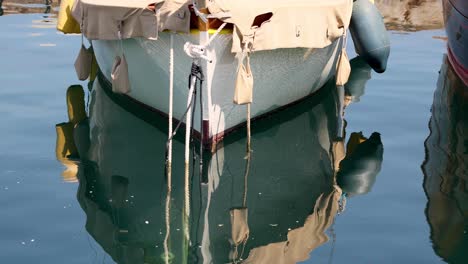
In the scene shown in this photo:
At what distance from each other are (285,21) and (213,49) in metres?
1.35

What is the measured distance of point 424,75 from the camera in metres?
18.2

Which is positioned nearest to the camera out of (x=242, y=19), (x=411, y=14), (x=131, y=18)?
(x=242, y=19)

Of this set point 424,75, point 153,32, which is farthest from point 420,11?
point 153,32

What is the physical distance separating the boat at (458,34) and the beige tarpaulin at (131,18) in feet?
22.2

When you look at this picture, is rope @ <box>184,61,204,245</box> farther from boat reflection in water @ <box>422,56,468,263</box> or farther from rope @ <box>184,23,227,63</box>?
boat reflection in water @ <box>422,56,468,263</box>

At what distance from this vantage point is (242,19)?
453 inches

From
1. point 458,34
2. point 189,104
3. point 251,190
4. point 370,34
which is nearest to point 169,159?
point 189,104

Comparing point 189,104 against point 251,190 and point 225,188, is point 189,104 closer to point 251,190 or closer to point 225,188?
point 225,188

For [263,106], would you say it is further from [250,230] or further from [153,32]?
[250,230]

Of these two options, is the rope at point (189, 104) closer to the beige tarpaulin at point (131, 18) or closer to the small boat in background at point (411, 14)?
the beige tarpaulin at point (131, 18)

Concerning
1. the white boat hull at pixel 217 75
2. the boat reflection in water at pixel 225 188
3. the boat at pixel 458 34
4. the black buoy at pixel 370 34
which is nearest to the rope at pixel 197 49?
the white boat hull at pixel 217 75

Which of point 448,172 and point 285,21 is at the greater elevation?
point 285,21

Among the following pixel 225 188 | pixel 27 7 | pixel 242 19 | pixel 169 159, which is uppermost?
pixel 242 19

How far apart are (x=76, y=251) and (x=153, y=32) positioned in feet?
13.6
